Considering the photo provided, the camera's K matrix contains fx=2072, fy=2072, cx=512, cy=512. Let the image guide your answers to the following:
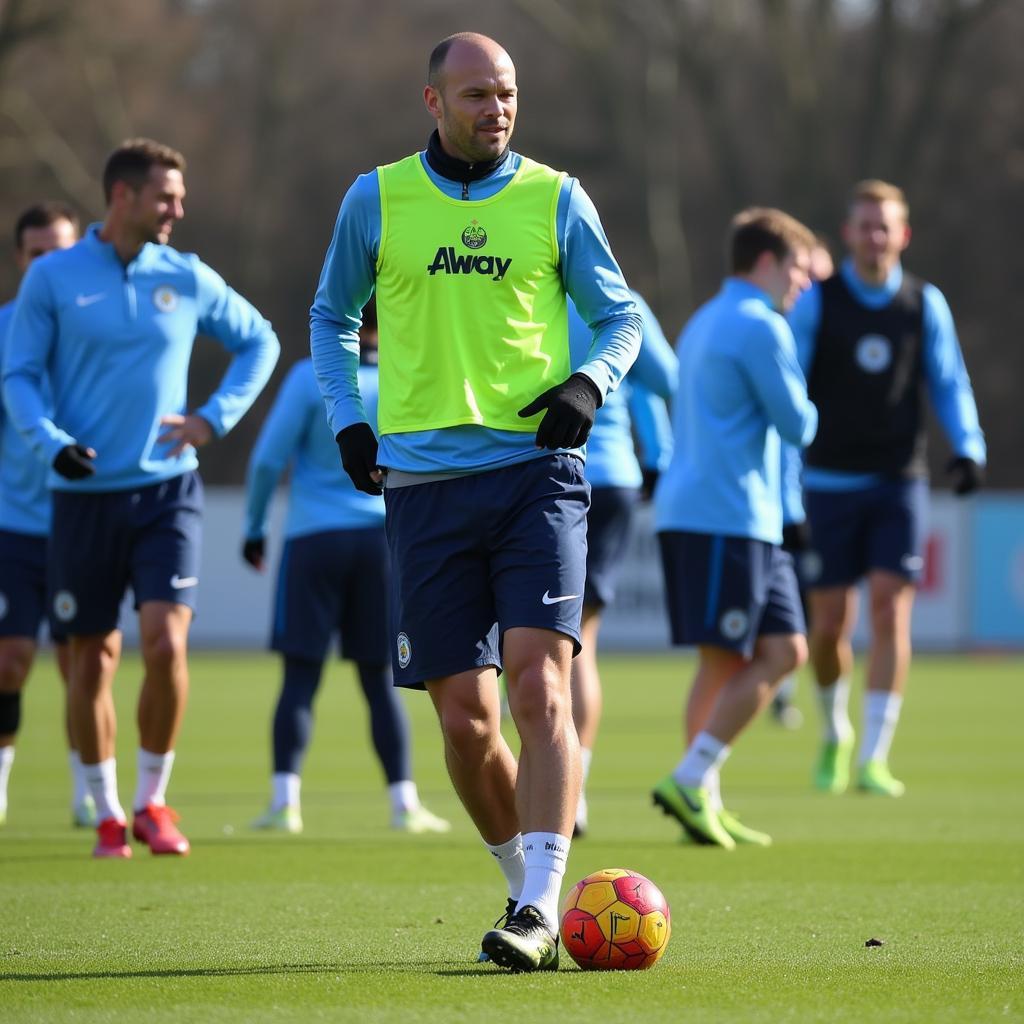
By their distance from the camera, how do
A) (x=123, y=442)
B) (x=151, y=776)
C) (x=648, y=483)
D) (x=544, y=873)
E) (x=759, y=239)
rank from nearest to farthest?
(x=544, y=873), (x=123, y=442), (x=151, y=776), (x=759, y=239), (x=648, y=483)

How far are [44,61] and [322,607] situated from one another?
29230 millimetres

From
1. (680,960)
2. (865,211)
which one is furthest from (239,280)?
(680,960)

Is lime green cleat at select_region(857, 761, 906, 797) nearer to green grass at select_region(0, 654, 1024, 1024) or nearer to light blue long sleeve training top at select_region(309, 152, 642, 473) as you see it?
green grass at select_region(0, 654, 1024, 1024)

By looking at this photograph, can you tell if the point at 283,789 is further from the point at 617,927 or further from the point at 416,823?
the point at 617,927

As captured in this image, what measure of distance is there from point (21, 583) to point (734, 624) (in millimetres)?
3162

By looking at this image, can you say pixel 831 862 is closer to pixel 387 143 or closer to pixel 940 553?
pixel 940 553

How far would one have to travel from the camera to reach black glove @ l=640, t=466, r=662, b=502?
9.19m

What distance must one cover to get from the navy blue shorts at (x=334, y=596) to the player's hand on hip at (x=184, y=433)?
1424 mm

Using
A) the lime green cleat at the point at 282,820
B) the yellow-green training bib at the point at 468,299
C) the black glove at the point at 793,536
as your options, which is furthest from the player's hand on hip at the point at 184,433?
the black glove at the point at 793,536

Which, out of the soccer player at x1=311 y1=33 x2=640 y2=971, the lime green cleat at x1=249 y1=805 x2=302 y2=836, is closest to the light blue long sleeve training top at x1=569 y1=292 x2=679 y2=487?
the lime green cleat at x1=249 y1=805 x2=302 y2=836

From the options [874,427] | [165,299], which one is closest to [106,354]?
[165,299]

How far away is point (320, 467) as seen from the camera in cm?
923

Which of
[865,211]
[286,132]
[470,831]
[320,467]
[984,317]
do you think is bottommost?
[470,831]

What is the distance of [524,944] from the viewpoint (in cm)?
504
